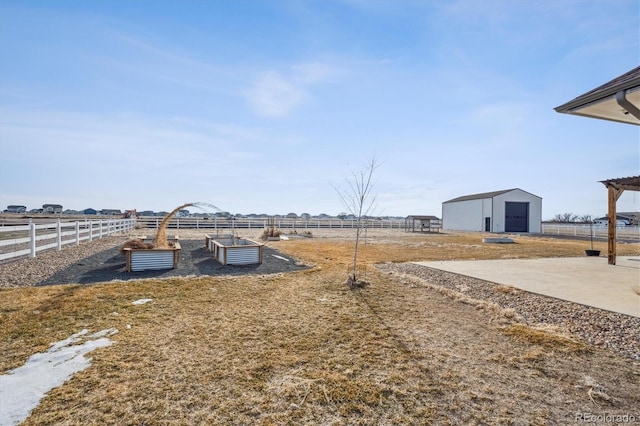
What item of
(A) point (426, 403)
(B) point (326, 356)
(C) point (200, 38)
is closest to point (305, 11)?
(C) point (200, 38)

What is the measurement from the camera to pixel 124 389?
2.46 metres

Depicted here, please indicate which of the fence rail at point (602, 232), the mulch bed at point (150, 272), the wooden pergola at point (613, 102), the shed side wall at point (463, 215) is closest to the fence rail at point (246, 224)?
the shed side wall at point (463, 215)

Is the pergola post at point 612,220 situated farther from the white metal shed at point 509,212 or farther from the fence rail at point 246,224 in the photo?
the white metal shed at point 509,212

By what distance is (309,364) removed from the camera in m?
2.96

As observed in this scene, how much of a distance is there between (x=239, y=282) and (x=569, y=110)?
21.5 feet

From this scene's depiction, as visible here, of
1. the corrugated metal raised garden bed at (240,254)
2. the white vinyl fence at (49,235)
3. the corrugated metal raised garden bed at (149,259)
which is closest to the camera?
the corrugated metal raised garden bed at (149,259)

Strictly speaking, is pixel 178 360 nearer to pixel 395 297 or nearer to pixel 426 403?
pixel 426 403

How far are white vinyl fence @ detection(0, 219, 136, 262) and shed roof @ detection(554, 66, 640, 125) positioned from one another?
12.2 m

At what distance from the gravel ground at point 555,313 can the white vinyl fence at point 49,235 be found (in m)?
10.2

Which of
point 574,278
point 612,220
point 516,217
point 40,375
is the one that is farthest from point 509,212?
point 40,375

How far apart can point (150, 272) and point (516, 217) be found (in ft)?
115

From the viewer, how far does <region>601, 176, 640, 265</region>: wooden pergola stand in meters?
9.17

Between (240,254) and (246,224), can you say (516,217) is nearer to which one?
(246,224)

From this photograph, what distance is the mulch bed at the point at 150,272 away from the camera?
6605mm
